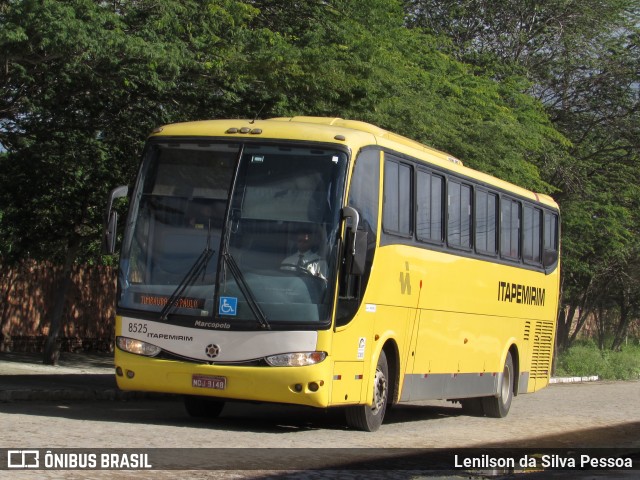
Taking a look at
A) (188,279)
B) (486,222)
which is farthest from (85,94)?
(188,279)

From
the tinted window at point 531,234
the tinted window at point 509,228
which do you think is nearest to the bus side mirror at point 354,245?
the tinted window at point 509,228

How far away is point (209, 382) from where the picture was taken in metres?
12.8

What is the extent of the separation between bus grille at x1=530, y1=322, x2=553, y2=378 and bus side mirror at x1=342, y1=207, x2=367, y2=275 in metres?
8.96

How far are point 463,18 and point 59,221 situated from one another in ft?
58.1

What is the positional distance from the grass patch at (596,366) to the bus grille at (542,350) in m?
15.7

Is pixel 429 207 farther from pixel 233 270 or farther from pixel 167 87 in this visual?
pixel 167 87

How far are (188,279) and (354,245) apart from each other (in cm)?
193

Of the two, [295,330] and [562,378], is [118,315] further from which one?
[562,378]

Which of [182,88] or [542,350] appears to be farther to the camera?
[542,350]

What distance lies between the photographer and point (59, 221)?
22.7 meters

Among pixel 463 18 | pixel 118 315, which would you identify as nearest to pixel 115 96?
pixel 118 315

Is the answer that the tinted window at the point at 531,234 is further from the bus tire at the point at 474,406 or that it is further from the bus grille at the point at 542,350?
the bus tire at the point at 474,406

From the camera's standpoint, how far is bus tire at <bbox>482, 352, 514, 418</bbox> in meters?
19.2

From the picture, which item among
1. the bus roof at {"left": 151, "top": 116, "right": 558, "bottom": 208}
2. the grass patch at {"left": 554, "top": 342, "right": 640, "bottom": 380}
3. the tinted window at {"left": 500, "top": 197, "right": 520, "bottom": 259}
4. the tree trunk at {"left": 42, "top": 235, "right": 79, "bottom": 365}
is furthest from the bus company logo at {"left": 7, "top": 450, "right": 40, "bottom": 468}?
the grass patch at {"left": 554, "top": 342, "right": 640, "bottom": 380}
